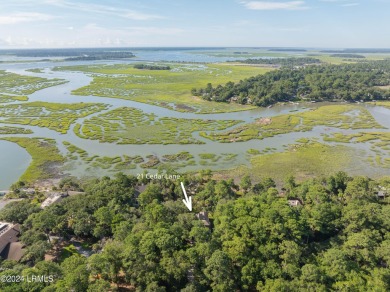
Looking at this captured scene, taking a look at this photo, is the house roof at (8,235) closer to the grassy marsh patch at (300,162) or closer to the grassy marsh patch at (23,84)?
the grassy marsh patch at (300,162)

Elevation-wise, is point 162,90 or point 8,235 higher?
point 162,90

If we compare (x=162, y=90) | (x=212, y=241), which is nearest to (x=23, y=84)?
(x=162, y=90)

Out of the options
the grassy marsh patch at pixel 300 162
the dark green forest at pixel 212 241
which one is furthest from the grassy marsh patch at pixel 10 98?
the grassy marsh patch at pixel 300 162

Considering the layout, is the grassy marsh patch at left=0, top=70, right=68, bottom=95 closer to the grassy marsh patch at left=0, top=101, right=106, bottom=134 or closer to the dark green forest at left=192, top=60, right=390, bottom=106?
the grassy marsh patch at left=0, top=101, right=106, bottom=134

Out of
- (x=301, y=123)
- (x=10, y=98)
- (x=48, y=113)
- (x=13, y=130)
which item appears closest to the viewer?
(x=13, y=130)

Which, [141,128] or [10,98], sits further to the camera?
[10,98]

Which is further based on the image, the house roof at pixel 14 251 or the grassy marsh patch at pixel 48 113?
the grassy marsh patch at pixel 48 113

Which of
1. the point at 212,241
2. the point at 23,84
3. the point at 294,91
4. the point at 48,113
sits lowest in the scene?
the point at 212,241

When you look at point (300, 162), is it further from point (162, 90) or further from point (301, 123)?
point (162, 90)

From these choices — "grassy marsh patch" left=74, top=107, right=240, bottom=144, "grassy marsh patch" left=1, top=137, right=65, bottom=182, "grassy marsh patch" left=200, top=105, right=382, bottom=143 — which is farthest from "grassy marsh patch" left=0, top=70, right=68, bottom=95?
"grassy marsh patch" left=200, top=105, right=382, bottom=143

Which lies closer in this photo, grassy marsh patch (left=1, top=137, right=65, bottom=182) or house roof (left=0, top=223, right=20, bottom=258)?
house roof (left=0, top=223, right=20, bottom=258)
